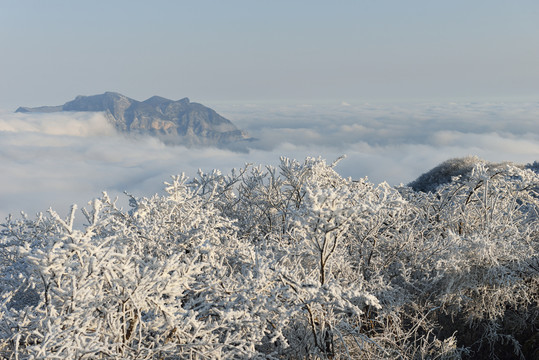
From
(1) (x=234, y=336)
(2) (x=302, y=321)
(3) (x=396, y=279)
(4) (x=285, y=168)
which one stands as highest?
(4) (x=285, y=168)

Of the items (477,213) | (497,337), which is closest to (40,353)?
(497,337)

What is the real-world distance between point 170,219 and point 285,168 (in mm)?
4546

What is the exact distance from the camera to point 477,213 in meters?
12.5

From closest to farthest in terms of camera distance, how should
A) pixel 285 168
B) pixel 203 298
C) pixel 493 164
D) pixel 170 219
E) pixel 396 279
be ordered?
pixel 203 298, pixel 170 219, pixel 396 279, pixel 285 168, pixel 493 164

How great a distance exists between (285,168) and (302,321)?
20.7 ft

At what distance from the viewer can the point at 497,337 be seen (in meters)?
9.70

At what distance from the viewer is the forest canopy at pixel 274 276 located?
4.84 metres

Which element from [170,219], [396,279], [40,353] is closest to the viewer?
[40,353]

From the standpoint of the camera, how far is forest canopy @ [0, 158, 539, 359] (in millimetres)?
4836

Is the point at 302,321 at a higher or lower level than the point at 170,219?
lower

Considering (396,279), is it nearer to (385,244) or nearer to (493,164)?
(385,244)

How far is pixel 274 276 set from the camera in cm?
586

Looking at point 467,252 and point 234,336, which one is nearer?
point 234,336

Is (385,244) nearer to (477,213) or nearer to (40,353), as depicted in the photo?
(477,213)
